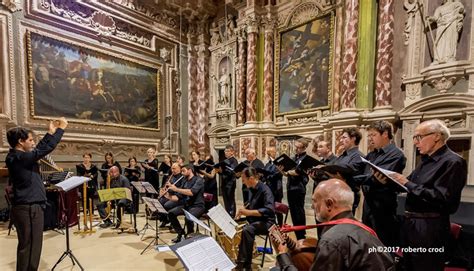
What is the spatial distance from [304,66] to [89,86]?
24.1 feet

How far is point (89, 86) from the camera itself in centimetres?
888

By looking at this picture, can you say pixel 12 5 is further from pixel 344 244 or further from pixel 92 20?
pixel 344 244

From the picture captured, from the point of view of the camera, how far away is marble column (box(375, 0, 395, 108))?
6.53 metres

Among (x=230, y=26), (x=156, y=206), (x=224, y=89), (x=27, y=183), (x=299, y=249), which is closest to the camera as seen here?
(x=299, y=249)

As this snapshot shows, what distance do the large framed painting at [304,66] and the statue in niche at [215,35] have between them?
3205mm

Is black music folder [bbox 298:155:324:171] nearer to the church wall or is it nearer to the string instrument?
the string instrument

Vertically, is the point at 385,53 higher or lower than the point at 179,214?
higher

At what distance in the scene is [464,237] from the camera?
277cm

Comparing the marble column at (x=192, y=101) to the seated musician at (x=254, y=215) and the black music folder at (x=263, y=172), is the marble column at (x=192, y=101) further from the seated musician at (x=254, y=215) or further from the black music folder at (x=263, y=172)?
the seated musician at (x=254, y=215)

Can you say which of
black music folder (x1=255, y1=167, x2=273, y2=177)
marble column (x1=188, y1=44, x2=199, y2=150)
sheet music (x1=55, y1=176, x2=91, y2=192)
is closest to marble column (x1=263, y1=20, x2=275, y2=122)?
marble column (x1=188, y1=44, x2=199, y2=150)

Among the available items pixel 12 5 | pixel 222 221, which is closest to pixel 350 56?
pixel 222 221

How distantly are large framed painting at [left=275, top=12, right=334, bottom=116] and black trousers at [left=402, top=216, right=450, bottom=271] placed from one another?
5.97 meters

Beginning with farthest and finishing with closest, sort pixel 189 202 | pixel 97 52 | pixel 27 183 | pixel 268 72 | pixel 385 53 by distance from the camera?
pixel 268 72, pixel 97 52, pixel 385 53, pixel 189 202, pixel 27 183

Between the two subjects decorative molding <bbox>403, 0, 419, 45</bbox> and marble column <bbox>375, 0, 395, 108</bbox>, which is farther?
marble column <bbox>375, 0, 395, 108</bbox>
